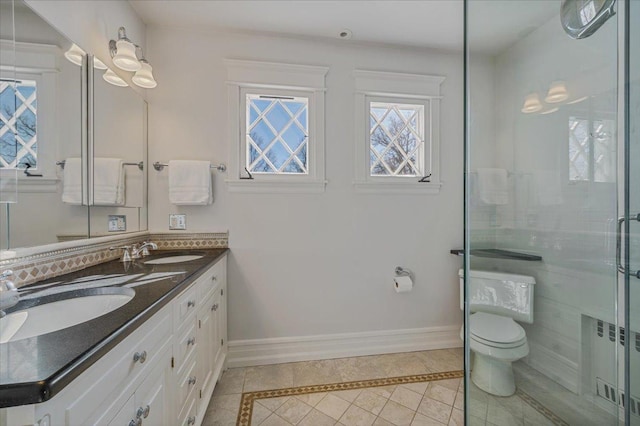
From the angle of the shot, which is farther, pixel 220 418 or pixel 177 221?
pixel 177 221

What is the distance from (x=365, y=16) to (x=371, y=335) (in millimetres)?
2470

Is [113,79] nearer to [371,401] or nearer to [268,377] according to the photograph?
[268,377]

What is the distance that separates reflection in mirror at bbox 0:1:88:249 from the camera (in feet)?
3.20

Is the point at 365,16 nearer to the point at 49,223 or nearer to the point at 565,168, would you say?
the point at 565,168

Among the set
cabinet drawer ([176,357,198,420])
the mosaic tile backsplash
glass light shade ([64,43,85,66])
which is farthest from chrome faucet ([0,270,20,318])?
glass light shade ([64,43,85,66])

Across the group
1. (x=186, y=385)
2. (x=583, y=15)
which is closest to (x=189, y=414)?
(x=186, y=385)

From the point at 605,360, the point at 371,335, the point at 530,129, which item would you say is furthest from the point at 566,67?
the point at 371,335

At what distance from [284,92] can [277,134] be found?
33 centimetres

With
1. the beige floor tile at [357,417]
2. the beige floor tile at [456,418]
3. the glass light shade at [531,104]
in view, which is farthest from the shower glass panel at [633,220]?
the beige floor tile at [357,417]

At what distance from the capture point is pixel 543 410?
4.27 feet

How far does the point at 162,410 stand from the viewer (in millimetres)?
927

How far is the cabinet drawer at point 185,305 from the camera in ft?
3.53

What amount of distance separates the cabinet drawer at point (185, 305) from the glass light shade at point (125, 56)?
54.4 inches

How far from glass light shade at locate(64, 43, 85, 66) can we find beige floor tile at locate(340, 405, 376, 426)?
233 cm
